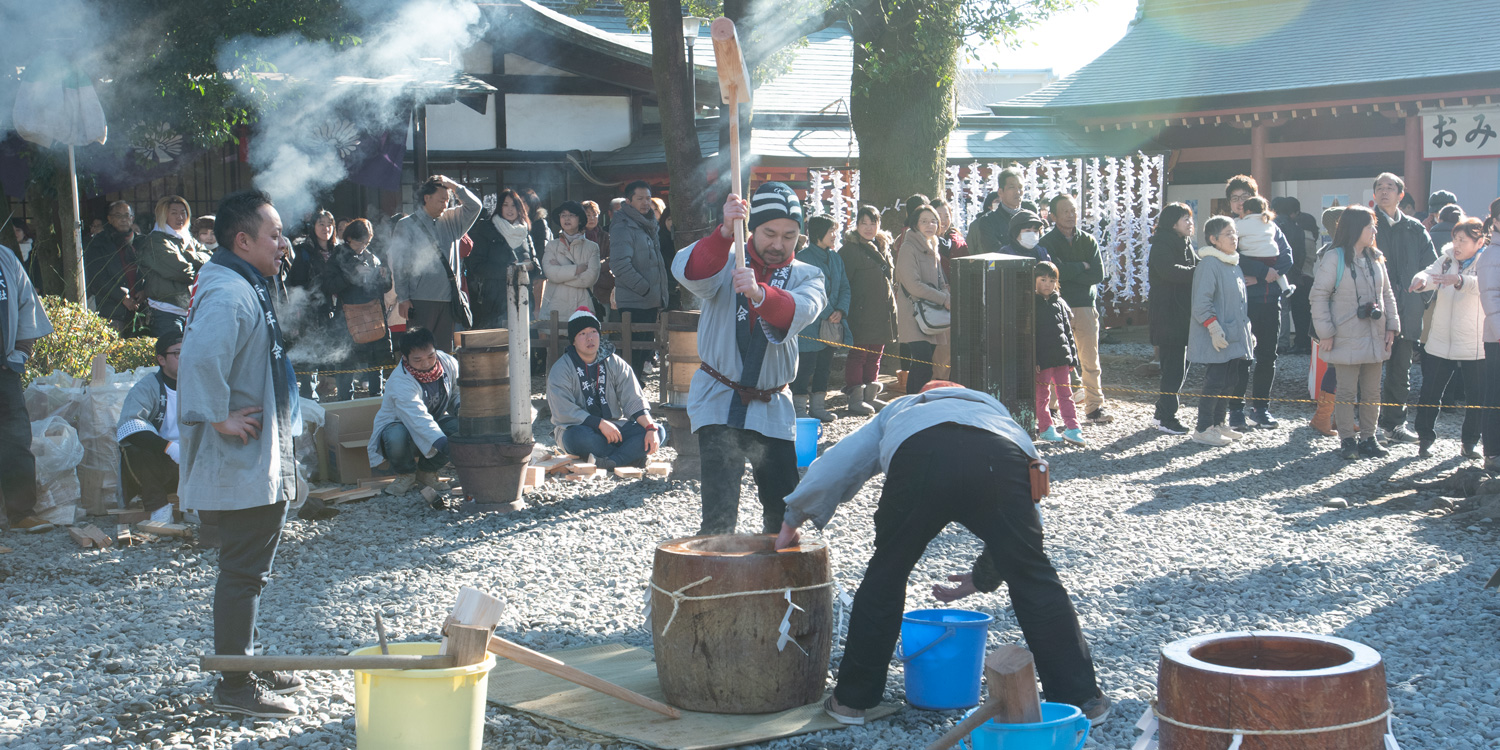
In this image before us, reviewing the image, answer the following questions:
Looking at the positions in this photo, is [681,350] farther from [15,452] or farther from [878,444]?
[878,444]

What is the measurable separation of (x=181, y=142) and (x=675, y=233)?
6297 millimetres

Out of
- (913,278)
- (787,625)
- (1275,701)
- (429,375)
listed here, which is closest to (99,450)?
(429,375)

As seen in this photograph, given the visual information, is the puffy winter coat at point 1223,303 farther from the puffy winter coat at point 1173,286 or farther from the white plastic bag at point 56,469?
the white plastic bag at point 56,469

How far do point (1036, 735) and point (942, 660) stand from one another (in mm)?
887

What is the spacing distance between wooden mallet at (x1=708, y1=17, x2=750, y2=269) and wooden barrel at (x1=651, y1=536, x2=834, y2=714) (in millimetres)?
1203

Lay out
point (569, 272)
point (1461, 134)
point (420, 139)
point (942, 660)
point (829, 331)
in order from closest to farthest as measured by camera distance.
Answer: point (942, 660)
point (829, 331)
point (569, 272)
point (420, 139)
point (1461, 134)

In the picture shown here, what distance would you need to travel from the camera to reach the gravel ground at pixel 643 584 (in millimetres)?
4180

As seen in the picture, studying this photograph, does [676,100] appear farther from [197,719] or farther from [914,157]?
[197,719]

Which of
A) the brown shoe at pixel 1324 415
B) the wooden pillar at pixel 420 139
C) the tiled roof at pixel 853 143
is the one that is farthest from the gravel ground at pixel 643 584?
the tiled roof at pixel 853 143

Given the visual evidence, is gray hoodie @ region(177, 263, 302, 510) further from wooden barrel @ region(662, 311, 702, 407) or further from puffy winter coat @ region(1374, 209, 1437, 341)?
puffy winter coat @ region(1374, 209, 1437, 341)

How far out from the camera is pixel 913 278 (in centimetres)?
1013

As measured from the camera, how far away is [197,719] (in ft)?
13.7

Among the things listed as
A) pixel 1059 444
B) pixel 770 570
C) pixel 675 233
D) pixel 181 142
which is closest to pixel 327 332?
pixel 675 233

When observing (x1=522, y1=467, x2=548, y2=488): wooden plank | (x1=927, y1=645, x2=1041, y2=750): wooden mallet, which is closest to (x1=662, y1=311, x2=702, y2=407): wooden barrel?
(x1=522, y1=467, x2=548, y2=488): wooden plank
